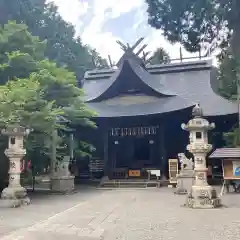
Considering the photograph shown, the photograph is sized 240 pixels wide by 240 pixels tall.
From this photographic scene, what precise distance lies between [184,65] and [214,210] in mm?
18827

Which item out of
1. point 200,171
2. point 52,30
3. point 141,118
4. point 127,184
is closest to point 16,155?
point 200,171

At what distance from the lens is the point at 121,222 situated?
328 inches

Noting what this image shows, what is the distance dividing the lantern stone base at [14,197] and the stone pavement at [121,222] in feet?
1.56

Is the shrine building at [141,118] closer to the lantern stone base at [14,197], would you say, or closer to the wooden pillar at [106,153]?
the wooden pillar at [106,153]

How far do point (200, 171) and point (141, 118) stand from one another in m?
9.85

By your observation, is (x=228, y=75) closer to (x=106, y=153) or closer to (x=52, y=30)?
(x=106, y=153)

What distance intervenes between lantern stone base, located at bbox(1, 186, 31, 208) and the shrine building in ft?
31.6

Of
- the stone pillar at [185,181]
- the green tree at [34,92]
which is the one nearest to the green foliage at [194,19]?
the green tree at [34,92]


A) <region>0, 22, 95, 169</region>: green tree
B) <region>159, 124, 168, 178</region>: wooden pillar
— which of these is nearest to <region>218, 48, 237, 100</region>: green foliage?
<region>159, 124, 168, 178</region>: wooden pillar

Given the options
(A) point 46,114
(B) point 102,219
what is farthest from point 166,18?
(B) point 102,219

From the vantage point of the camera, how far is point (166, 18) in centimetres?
2714

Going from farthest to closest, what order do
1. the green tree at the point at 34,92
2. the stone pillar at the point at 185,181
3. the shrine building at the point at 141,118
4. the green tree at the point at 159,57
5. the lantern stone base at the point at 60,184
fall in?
1. the green tree at the point at 159,57
2. the shrine building at the point at 141,118
3. the lantern stone base at the point at 60,184
4. the stone pillar at the point at 185,181
5. the green tree at the point at 34,92

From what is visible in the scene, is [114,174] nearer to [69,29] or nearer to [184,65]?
[184,65]

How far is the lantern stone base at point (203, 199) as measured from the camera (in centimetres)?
1066
